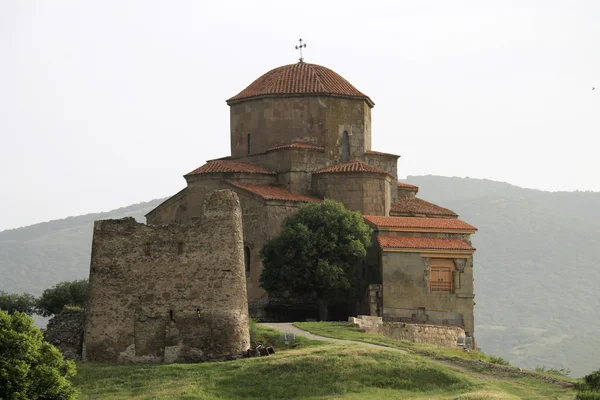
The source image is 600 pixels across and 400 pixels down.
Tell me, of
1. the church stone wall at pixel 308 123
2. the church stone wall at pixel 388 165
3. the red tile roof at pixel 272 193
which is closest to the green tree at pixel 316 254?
the red tile roof at pixel 272 193

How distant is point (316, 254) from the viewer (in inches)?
2061

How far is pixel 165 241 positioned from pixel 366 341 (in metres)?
8.26

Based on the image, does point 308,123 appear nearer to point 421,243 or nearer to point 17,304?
point 421,243

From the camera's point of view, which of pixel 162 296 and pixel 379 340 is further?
pixel 379 340

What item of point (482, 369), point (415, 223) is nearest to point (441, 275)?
point (415, 223)

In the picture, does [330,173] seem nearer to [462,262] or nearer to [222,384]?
A: [462,262]

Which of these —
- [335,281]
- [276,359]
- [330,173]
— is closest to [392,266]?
[335,281]

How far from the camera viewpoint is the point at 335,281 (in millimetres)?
51906

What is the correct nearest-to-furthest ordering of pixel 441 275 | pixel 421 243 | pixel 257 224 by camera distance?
pixel 421 243
pixel 441 275
pixel 257 224

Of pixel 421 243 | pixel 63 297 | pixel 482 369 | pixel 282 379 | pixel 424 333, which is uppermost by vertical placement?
pixel 421 243

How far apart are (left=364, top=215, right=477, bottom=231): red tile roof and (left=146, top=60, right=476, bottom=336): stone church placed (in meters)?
0.05

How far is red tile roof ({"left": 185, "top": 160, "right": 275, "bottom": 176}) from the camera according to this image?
191 feet

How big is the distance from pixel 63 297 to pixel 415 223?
17.4 metres

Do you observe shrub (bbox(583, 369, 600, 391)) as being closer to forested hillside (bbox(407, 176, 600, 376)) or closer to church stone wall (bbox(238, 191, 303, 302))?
church stone wall (bbox(238, 191, 303, 302))
